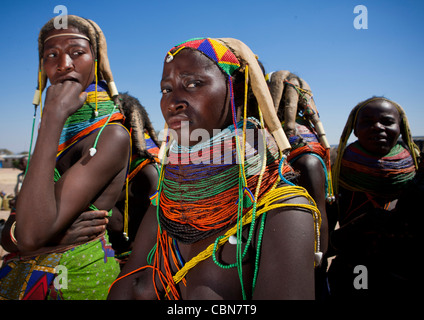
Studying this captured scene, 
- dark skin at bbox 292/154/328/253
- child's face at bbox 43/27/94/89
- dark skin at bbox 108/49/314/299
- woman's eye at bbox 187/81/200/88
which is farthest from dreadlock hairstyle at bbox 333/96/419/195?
child's face at bbox 43/27/94/89

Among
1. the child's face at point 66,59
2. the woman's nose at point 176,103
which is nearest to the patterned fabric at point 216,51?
the woman's nose at point 176,103

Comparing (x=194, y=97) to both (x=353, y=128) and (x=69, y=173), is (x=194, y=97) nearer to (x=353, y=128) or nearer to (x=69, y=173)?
(x=69, y=173)

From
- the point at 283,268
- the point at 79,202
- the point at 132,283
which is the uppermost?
the point at 79,202

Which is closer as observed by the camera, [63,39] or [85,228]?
[85,228]

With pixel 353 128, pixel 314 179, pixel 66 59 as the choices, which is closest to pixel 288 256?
pixel 66 59

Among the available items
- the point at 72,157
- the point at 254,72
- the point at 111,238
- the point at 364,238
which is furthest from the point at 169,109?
the point at 364,238

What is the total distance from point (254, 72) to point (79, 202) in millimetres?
1317

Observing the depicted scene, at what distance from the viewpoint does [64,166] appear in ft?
6.97

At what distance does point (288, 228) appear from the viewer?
1.19m

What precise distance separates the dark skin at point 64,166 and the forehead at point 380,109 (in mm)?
2909

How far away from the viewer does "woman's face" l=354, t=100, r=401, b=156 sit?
11.1ft

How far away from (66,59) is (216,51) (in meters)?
1.26

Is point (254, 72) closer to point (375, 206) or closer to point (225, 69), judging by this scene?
point (225, 69)

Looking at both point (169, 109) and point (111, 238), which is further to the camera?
point (111, 238)
